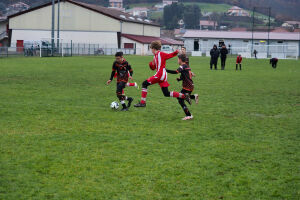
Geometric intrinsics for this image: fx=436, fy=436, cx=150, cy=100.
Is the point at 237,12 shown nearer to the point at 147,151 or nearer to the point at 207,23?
the point at 207,23

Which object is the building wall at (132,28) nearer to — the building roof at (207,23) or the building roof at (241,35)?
the building roof at (241,35)

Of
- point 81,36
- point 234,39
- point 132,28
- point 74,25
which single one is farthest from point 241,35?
point 74,25

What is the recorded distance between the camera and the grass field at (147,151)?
17.7 ft

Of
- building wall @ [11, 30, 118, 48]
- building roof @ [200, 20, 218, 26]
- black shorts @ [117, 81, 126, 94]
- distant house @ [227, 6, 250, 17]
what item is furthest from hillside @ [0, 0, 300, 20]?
black shorts @ [117, 81, 126, 94]

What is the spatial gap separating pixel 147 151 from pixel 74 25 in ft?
213

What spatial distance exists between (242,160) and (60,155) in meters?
2.82

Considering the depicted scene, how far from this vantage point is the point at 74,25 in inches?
2741

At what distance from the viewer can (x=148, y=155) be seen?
6863 millimetres

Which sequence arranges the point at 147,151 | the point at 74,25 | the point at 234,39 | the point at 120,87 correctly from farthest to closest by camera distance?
1. the point at 234,39
2. the point at 74,25
3. the point at 120,87
4. the point at 147,151

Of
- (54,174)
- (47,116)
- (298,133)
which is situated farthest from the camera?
(47,116)

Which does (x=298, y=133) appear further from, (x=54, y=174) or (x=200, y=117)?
(x=54, y=174)

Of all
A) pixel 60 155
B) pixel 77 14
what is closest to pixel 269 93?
pixel 60 155

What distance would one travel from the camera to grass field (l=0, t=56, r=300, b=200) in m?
5.38

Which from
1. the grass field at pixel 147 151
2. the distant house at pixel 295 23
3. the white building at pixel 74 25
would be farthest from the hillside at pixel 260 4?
the grass field at pixel 147 151
